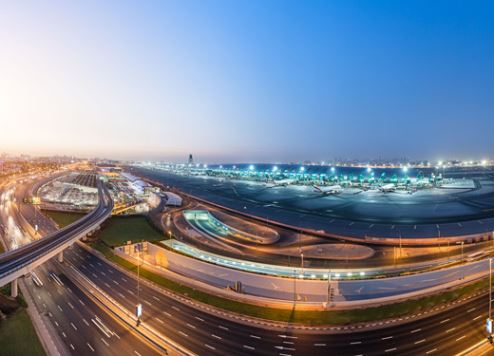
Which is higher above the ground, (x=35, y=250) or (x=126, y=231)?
(x=35, y=250)

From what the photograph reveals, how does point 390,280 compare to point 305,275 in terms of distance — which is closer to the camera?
point 390,280

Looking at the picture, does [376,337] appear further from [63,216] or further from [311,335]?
[63,216]

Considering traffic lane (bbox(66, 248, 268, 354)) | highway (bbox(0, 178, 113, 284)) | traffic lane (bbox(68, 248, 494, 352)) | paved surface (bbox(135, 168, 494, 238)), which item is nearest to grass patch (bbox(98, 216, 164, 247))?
highway (bbox(0, 178, 113, 284))

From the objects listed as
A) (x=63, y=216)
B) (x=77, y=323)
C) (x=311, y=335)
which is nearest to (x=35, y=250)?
(x=77, y=323)

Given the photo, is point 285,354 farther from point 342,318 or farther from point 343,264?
point 343,264

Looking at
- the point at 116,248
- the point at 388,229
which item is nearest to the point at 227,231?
the point at 116,248

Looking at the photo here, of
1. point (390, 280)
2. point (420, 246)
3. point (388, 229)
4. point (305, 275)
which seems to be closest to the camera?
point (390, 280)

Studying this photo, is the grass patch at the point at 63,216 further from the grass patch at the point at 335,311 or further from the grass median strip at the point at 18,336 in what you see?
the grass patch at the point at 335,311
